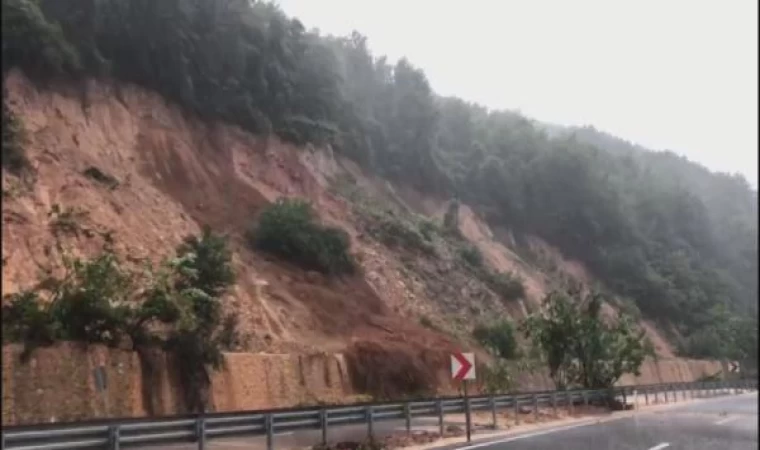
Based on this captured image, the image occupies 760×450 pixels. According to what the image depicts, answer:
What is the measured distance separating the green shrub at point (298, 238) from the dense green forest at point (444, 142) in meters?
6.52

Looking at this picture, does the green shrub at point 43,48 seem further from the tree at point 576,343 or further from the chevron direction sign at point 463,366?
the tree at point 576,343

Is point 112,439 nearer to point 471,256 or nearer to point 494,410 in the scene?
point 494,410

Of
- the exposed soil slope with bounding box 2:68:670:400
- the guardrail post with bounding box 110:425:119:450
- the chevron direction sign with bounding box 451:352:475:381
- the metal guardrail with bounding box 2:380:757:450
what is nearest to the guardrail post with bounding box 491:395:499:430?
the metal guardrail with bounding box 2:380:757:450

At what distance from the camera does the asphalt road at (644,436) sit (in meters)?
17.2

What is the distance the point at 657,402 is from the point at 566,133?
47040 millimetres

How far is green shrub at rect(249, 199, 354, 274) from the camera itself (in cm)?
4091

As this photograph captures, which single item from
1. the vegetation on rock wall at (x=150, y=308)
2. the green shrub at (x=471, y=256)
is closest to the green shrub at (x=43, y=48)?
the vegetation on rock wall at (x=150, y=308)

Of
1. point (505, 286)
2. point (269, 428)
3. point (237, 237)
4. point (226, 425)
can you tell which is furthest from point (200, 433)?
point (505, 286)

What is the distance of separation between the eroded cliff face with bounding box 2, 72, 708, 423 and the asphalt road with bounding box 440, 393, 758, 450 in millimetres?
9509

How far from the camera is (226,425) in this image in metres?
14.0

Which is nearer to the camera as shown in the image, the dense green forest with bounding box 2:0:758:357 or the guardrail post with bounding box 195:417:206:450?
the guardrail post with bounding box 195:417:206:450

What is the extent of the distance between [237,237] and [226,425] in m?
26.7

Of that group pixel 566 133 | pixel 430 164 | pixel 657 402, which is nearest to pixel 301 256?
pixel 657 402

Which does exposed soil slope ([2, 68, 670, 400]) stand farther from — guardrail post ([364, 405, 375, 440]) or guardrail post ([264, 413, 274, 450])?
guardrail post ([364, 405, 375, 440])
